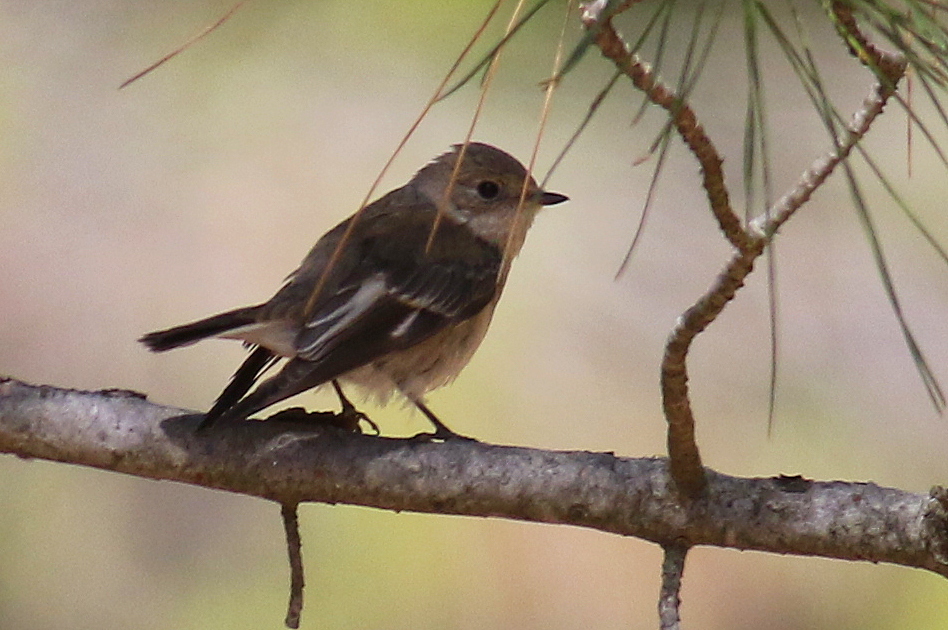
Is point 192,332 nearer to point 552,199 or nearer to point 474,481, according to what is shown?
point 474,481

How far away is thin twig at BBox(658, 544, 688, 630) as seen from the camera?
1.75 meters

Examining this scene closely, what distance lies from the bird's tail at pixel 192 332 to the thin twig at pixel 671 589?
980 millimetres

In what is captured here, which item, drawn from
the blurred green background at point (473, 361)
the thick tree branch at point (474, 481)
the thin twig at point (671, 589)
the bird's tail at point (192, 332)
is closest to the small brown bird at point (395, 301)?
the bird's tail at point (192, 332)

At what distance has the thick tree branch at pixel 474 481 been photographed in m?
1.89

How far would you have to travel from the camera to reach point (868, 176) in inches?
150

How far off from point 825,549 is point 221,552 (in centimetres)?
183

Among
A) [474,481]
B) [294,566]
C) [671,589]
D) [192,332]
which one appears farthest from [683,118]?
[192,332]

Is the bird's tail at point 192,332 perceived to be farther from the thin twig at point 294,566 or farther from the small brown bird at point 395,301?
the thin twig at point 294,566

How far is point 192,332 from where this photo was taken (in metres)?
2.44

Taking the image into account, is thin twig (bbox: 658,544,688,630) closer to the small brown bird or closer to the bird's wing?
the small brown bird

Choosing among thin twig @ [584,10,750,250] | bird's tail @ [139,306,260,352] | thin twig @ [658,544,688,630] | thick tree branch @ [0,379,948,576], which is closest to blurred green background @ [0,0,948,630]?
bird's tail @ [139,306,260,352]

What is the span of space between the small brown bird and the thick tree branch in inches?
4.1

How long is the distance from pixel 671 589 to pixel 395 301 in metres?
1.16

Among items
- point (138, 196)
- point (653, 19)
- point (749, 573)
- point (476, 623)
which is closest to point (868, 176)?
point (749, 573)
